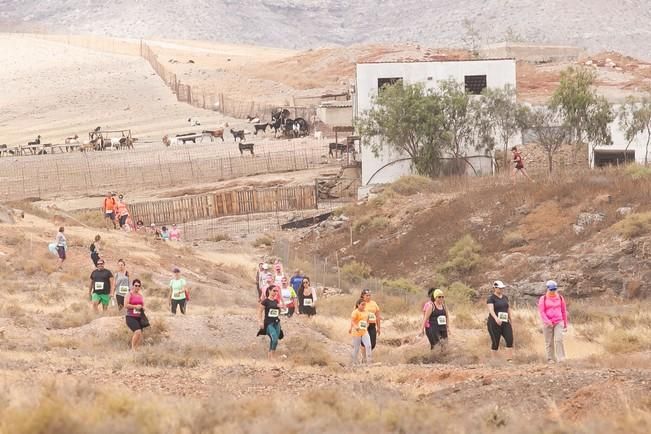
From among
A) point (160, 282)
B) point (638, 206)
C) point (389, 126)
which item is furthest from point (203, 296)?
point (389, 126)

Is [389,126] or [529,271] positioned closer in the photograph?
[529,271]

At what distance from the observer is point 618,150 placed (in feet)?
173

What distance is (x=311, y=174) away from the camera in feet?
195

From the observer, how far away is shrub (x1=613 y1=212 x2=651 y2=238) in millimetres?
35719

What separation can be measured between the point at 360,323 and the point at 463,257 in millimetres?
18694

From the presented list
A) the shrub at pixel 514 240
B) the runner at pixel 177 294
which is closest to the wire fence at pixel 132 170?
the shrub at pixel 514 240

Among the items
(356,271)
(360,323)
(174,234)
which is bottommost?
(356,271)

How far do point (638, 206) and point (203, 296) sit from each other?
13698 millimetres

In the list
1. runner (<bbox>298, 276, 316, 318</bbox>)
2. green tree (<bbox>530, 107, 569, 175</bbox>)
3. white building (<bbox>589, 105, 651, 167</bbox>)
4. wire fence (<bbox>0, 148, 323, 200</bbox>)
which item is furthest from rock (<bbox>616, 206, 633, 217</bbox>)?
wire fence (<bbox>0, 148, 323, 200</bbox>)

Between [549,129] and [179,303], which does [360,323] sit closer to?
[179,303]

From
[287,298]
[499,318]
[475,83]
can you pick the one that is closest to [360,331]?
[499,318]

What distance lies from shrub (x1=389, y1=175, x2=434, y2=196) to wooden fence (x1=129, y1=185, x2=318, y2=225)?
5473 millimetres

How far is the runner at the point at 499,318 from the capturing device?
20.4 meters

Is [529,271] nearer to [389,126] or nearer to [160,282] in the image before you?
[160,282]
